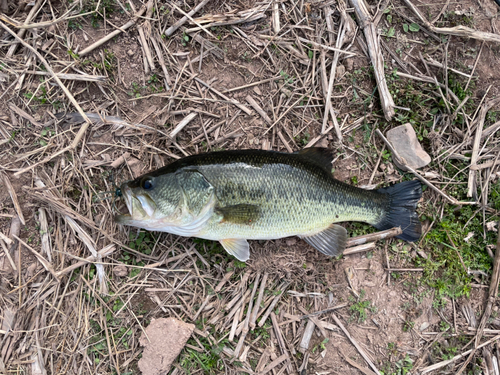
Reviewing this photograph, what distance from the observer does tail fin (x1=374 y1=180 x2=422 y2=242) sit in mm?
3717

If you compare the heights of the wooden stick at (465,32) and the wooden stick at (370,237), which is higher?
the wooden stick at (465,32)

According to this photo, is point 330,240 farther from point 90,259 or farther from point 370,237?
point 90,259

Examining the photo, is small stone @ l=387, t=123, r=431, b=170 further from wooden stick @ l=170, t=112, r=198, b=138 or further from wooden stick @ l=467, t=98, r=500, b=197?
wooden stick @ l=170, t=112, r=198, b=138

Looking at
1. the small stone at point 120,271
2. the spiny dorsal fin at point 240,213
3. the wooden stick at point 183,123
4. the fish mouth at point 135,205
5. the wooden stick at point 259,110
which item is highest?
the wooden stick at point 259,110

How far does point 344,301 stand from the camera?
148 inches

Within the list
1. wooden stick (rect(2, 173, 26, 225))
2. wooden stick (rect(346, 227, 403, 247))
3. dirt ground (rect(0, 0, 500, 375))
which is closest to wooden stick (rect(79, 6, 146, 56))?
dirt ground (rect(0, 0, 500, 375))

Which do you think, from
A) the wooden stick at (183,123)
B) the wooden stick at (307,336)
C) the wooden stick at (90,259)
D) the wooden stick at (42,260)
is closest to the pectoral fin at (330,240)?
the wooden stick at (307,336)

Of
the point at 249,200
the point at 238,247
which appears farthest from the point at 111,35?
the point at 238,247

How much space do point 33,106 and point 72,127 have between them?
0.49m

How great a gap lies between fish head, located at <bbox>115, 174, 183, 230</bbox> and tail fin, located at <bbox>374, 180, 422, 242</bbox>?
235 cm

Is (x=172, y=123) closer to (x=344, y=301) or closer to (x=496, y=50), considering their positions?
(x=344, y=301)

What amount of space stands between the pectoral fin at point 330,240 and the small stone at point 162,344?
1.68 metres

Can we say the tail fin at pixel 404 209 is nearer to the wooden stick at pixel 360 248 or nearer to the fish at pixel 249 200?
the fish at pixel 249 200

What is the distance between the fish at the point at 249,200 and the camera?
3.09 m
